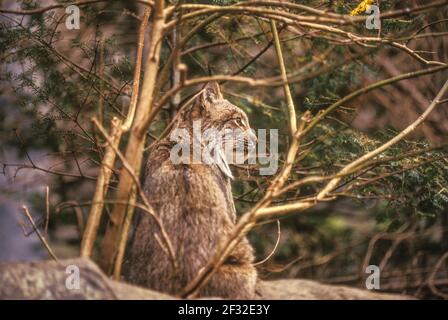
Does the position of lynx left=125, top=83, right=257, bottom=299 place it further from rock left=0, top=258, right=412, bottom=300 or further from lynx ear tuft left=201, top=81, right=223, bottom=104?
lynx ear tuft left=201, top=81, right=223, bottom=104

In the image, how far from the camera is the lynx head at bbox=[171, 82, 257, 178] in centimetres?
669

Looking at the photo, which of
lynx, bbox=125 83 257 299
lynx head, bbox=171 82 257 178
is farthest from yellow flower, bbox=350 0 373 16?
lynx, bbox=125 83 257 299

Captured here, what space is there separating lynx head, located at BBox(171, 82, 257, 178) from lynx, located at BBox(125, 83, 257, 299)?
0.93ft

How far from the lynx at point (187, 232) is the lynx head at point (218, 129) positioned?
0.93ft

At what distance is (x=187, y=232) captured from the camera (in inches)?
230

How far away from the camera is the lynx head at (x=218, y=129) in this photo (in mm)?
6688

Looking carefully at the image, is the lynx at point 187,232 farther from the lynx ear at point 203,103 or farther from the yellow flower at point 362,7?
the yellow flower at point 362,7

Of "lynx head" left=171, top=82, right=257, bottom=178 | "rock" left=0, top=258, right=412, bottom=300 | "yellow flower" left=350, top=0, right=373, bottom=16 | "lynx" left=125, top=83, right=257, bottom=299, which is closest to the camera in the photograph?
"rock" left=0, top=258, right=412, bottom=300

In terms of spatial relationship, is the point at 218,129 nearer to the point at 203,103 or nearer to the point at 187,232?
the point at 203,103

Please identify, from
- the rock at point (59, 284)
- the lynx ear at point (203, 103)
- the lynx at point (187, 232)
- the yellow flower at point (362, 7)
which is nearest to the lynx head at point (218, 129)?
the lynx ear at point (203, 103)

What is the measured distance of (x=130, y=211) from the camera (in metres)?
5.89

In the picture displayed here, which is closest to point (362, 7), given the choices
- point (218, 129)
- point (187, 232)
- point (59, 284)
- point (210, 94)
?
point (210, 94)
